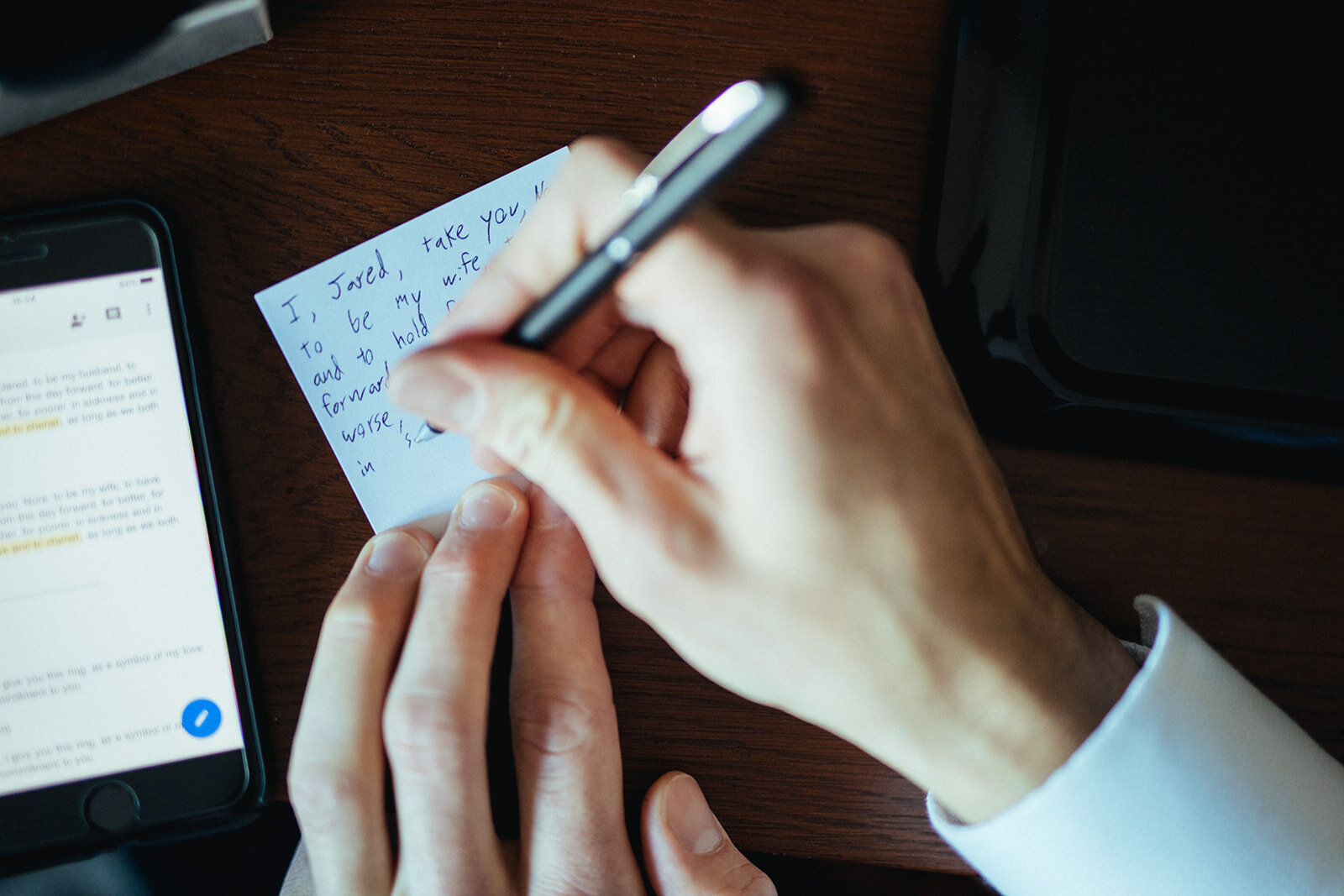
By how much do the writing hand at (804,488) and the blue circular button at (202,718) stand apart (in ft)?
0.68

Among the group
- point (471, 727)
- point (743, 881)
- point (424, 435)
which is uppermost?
point (424, 435)

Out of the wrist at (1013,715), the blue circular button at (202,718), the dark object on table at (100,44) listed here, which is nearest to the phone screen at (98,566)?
the blue circular button at (202,718)

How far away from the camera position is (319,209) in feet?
1.52

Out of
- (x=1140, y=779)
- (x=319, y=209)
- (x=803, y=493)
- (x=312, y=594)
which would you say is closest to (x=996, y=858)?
(x=1140, y=779)

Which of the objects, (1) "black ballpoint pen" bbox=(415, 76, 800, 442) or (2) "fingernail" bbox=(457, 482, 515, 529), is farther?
(2) "fingernail" bbox=(457, 482, 515, 529)

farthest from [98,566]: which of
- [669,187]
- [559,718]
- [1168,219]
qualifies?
[1168,219]

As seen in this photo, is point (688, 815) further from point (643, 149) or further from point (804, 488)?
point (643, 149)

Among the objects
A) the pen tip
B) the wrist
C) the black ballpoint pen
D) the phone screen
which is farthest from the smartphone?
the wrist

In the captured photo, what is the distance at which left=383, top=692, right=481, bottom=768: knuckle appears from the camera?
1.41 feet

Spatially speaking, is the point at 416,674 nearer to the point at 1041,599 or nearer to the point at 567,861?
the point at 567,861

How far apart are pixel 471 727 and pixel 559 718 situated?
48mm

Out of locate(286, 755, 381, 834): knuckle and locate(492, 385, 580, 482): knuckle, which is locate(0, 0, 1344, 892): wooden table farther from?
locate(492, 385, 580, 482): knuckle

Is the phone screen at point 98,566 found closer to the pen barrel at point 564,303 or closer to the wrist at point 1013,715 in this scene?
the pen barrel at point 564,303

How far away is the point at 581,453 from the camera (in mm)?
364
